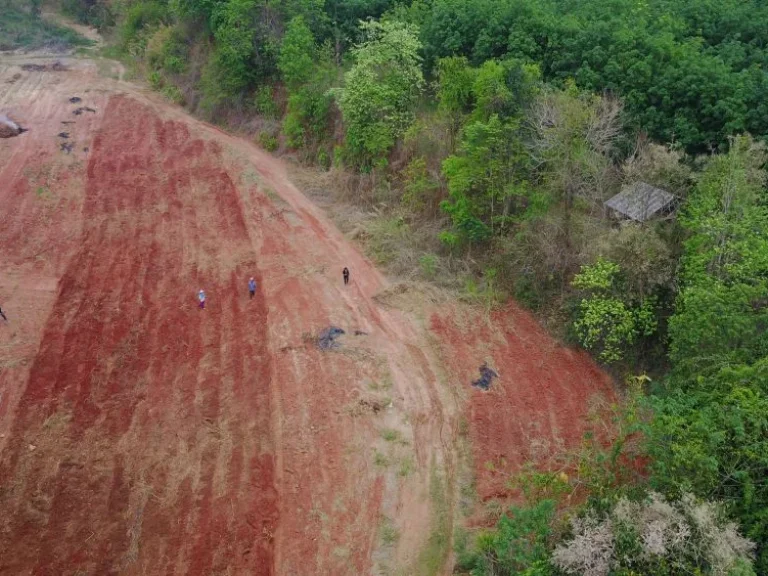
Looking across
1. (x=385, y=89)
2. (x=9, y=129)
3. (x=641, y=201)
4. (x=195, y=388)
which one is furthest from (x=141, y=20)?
(x=641, y=201)

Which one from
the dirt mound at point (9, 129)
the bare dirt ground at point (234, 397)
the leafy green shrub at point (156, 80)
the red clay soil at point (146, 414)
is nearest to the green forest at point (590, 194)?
the bare dirt ground at point (234, 397)

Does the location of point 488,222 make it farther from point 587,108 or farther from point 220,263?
point 220,263

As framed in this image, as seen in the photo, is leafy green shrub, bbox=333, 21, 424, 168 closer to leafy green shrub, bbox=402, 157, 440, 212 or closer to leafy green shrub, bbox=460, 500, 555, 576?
leafy green shrub, bbox=402, 157, 440, 212

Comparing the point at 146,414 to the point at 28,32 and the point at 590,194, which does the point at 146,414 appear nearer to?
the point at 590,194

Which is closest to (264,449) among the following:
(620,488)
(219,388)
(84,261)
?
(219,388)

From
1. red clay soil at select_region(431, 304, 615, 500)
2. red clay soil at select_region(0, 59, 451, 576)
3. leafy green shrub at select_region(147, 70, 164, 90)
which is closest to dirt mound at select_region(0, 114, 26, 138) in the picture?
red clay soil at select_region(0, 59, 451, 576)

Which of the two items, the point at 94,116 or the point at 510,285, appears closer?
the point at 510,285
